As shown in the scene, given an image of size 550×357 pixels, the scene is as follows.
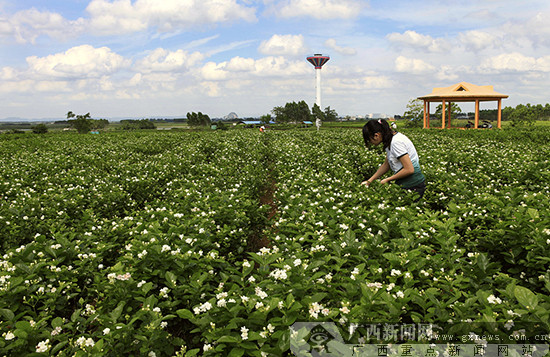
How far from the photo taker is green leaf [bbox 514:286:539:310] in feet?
6.30

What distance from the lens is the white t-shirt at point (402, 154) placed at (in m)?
5.16

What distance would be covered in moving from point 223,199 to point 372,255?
8.47 ft

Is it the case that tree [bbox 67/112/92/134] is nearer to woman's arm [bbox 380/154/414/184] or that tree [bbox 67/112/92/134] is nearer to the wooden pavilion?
the wooden pavilion

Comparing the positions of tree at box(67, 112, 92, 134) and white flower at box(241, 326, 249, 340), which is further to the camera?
tree at box(67, 112, 92, 134)

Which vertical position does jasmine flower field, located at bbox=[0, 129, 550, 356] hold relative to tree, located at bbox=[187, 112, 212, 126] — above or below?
below

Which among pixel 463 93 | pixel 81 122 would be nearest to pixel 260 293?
pixel 463 93

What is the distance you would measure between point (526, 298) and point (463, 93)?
1278 inches

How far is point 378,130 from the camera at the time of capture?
204 inches

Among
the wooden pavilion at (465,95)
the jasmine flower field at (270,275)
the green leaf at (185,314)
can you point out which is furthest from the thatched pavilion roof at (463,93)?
the green leaf at (185,314)

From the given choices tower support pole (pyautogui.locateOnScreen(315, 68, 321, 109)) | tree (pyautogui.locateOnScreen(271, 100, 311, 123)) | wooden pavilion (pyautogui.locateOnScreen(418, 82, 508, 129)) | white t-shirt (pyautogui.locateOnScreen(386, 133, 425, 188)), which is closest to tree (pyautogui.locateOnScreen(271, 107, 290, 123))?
tree (pyautogui.locateOnScreen(271, 100, 311, 123))

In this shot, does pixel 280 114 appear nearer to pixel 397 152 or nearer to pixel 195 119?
pixel 195 119

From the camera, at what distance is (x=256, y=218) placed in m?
5.26

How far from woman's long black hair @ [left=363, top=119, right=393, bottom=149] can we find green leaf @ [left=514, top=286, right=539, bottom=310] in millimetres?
3434
